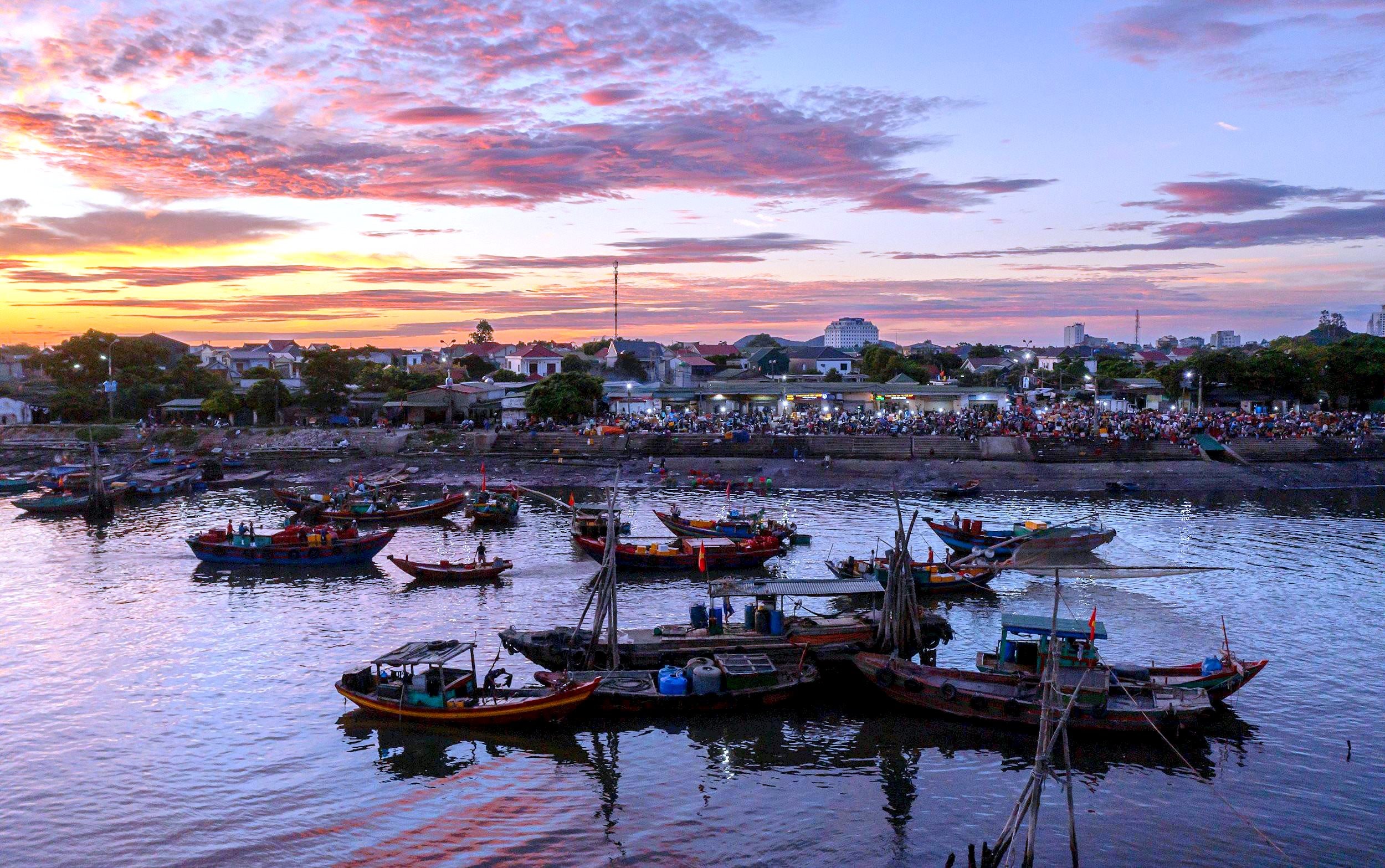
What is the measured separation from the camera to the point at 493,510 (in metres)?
44.0

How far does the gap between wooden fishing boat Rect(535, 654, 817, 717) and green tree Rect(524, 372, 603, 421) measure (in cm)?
4841

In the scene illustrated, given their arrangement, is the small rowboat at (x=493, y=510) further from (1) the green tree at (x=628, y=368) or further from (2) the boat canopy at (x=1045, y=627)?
(1) the green tree at (x=628, y=368)

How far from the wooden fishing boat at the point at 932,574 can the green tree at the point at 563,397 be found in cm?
4061

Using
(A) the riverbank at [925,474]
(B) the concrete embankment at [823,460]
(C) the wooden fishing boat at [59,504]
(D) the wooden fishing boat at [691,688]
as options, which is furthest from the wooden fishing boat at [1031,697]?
(C) the wooden fishing boat at [59,504]

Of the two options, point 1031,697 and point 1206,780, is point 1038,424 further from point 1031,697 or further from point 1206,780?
point 1206,780

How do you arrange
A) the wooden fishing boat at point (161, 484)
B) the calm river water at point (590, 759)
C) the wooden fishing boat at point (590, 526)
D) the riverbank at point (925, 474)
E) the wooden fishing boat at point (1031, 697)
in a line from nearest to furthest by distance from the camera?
the calm river water at point (590, 759) → the wooden fishing boat at point (1031, 697) → the wooden fishing boat at point (590, 526) → the riverbank at point (925, 474) → the wooden fishing boat at point (161, 484)

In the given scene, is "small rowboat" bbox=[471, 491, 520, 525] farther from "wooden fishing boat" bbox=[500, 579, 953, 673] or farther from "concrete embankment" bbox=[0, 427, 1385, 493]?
"wooden fishing boat" bbox=[500, 579, 953, 673]

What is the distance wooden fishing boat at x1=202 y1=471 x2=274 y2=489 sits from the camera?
189ft

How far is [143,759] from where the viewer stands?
1891cm

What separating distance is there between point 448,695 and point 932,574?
16.8 meters

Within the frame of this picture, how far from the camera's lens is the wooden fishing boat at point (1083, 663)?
20016 millimetres

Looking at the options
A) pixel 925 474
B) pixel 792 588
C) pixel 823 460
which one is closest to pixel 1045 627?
pixel 792 588

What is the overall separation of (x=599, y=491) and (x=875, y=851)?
39.5 metres

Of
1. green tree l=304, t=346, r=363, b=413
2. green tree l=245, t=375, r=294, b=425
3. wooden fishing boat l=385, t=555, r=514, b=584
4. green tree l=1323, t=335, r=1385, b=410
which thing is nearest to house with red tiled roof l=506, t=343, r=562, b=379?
green tree l=304, t=346, r=363, b=413
